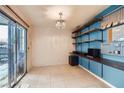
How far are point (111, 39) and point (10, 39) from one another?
3.18 m

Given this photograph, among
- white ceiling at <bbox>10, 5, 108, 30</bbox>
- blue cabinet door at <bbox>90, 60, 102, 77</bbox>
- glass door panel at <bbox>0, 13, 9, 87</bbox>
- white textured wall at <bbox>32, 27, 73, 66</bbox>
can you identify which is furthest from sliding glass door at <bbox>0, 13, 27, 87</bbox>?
white textured wall at <bbox>32, 27, 73, 66</bbox>

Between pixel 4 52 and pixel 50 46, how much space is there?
16.1 feet

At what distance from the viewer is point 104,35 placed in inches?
179

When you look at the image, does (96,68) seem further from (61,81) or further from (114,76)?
(61,81)

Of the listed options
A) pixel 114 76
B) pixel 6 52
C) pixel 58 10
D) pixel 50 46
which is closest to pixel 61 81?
pixel 114 76

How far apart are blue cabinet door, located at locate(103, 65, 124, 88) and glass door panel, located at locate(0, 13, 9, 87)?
316 cm

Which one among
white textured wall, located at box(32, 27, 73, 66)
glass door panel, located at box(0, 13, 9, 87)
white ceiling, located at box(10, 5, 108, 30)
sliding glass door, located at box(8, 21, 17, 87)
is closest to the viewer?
glass door panel, located at box(0, 13, 9, 87)

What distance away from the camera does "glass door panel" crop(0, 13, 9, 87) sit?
3.28m

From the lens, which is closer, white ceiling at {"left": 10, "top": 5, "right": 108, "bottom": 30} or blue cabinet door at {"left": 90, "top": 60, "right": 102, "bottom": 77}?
white ceiling at {"left": 10, "top": 5, "right": 108, "bottom": 30}

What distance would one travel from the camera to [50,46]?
828 centimetres

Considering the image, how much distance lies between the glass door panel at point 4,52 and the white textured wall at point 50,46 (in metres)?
4.31

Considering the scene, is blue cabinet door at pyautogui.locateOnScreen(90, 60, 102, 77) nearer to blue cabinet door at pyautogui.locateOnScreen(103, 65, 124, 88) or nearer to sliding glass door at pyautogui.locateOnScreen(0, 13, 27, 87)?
blue cabinet door at pyautogui.locateOnScreen(103, 65, 124, 88)

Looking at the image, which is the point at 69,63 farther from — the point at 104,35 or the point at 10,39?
the point at 10,39
